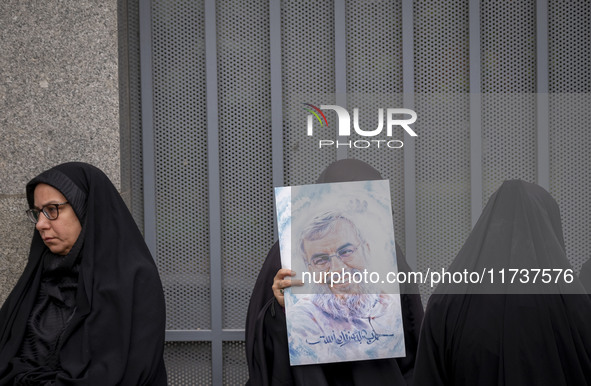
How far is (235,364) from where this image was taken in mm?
4070

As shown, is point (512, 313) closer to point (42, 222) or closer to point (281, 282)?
point (281, 282)

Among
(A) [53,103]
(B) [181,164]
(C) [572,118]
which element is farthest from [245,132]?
(C) [572,118]

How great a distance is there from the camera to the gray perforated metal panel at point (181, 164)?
4066 millimetres

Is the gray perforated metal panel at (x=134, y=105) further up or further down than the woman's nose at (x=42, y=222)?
further up

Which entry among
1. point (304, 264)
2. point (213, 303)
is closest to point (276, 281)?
point (304, 264)

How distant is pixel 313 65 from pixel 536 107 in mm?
1310

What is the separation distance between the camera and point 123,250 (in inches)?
120

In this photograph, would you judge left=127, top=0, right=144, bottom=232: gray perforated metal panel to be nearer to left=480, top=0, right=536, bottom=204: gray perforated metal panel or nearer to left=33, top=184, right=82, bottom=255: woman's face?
left=33, top=184, right=82, bottom=255: woman's face

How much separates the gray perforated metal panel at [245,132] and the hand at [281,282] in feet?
3.67

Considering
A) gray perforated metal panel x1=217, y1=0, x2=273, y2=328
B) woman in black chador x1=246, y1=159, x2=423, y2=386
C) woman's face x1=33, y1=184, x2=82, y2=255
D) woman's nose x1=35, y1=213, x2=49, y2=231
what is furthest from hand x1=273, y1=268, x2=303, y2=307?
gray perforated metal panel x1=217, y1=0, x2=273, y2=328

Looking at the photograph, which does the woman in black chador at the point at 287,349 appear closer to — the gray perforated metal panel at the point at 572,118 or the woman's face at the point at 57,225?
the woman's face at the point at 57,225

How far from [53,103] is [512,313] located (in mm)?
2681

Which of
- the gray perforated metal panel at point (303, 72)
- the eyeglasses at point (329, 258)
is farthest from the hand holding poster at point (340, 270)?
the gray perforated metal panel at point (303, 72)

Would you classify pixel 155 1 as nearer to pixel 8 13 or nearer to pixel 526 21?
pixel 8 13
